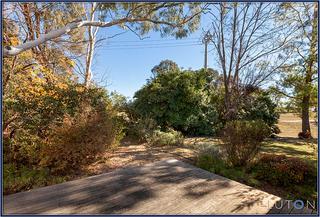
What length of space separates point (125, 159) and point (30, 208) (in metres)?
2.68

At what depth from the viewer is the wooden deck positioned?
82.7 inches

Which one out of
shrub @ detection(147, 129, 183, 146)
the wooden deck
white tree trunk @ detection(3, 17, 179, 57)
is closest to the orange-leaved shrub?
the wooden deck

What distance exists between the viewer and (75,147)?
12.3ft

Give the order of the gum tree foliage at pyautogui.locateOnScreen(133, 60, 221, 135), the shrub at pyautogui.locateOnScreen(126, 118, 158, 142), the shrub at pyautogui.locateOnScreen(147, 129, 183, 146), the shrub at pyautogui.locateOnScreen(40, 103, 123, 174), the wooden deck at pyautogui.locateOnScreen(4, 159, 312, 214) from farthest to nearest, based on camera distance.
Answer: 1. the gum tree foliage at pyautogui.locateOnScreen(133, 60, 221, 135)
2. the shrub at pyautogui.locateOnScreen(126, 118, 158, 142)
3. the shrub at pyautogui.locateOnScreen(147, 129, 183, 146)
4. the shrub at pyautogui.locateOnScreen(40, 103, 123, 174)
5. the wooden deck at pyautogui.locateOnScreen(4, 159, 312, 214)

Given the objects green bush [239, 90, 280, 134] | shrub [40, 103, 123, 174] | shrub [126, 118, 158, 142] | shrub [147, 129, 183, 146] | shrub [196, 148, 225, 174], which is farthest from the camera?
green bush [239, 90, 280, 134]

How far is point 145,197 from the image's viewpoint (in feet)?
7.77

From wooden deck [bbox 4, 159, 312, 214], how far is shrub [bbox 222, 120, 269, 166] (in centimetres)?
133

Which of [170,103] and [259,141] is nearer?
[259,141]

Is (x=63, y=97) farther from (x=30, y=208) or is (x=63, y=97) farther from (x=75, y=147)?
(x=30, y=208)

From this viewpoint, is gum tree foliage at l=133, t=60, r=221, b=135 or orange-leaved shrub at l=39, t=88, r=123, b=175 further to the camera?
gum tree foliage at l=133, t=60, r=221, b=135

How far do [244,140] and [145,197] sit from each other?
9.06 ft

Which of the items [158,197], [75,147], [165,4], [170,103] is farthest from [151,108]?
[158,197]

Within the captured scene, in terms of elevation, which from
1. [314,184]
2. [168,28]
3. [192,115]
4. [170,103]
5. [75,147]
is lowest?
[314,184]

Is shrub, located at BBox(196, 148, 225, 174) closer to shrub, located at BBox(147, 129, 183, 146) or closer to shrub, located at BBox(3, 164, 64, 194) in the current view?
shrub, located at BBox(147, 129, 183, 146)
